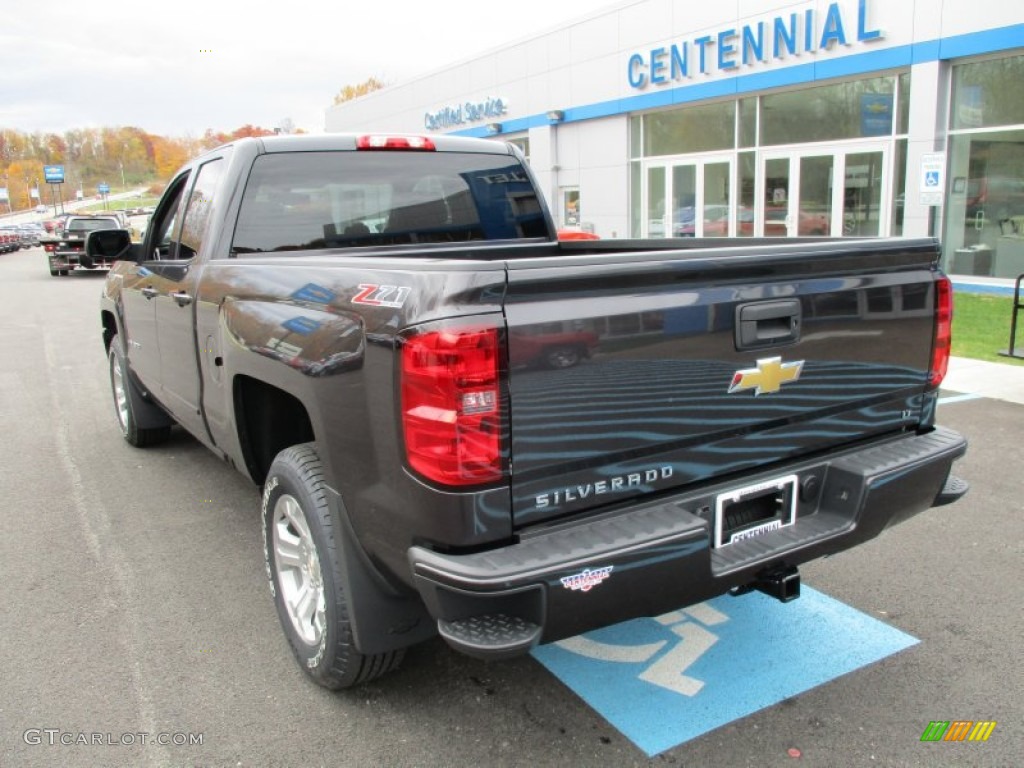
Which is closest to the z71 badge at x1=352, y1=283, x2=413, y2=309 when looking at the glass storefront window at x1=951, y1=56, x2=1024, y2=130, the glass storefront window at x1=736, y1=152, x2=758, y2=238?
the glass storefront window at x1=951, y1=56, x2=1024, y2=130

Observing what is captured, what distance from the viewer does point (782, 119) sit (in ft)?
55.5

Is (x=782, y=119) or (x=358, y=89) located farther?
(x=358, y=89)

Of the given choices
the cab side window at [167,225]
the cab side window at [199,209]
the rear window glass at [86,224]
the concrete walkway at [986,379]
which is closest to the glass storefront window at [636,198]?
the concrete walkway at [986,379]

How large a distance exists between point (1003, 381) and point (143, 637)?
747cm

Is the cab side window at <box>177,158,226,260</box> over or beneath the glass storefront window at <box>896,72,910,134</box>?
beneath

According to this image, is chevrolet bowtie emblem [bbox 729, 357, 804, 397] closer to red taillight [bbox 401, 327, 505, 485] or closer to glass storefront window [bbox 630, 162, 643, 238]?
red taillight [bbox 401, 327, 505, 485]

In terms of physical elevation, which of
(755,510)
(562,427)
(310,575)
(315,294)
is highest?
(315,294)

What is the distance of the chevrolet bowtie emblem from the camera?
2562 mm

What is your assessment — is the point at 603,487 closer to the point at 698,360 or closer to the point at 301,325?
the point at 698,360

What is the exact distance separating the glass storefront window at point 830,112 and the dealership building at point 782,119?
0.09ft

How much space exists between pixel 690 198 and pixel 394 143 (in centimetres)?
1667

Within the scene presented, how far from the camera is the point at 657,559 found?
230cm

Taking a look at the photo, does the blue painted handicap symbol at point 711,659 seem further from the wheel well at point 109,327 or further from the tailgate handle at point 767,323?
the wheel well at point 109,327

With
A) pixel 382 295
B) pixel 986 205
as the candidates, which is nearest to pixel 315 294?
pixel 382 295
